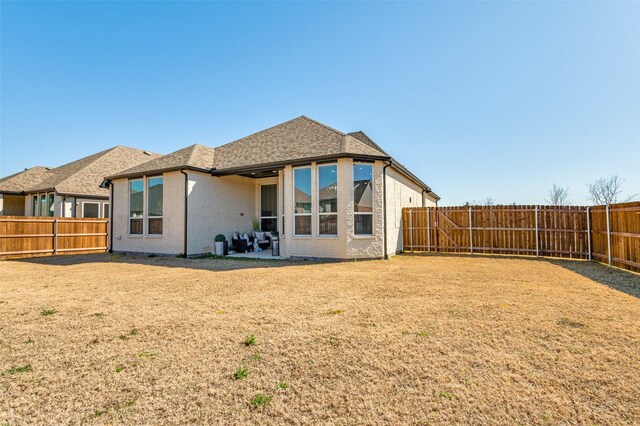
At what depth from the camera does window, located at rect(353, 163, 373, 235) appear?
34.6 feet

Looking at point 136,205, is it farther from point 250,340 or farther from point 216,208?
point 250,340

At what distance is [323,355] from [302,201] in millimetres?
8267

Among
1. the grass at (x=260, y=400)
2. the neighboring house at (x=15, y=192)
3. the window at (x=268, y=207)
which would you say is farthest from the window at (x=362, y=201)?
the neighboring house at (x=15, y=192)

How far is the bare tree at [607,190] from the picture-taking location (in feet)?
94.5

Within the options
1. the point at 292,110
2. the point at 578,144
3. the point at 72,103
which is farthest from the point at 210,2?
the point at 578,144

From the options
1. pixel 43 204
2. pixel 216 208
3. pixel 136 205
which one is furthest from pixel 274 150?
pixel 43 204

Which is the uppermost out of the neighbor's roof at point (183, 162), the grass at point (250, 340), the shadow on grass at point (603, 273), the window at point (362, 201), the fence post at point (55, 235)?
the neighbor's roof at point (183, 162)

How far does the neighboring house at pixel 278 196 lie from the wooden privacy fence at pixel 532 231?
4.52 ft

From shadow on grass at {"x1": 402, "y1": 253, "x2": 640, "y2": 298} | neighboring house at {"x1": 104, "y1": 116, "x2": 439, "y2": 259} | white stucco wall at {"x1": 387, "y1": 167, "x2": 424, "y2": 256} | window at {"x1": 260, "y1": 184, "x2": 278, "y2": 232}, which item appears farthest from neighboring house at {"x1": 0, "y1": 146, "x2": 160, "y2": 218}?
shadow on grass at {"x1": 402, "y1": 253, "x2": 640, "y2": 298}

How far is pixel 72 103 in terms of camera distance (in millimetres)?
14391

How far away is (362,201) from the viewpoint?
34.8 ft

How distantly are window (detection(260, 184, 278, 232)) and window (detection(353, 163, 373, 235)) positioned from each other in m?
5.34

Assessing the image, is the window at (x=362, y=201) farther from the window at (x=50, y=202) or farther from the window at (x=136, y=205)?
the window at (x=50, y=202)

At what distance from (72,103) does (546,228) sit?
2246 cm
